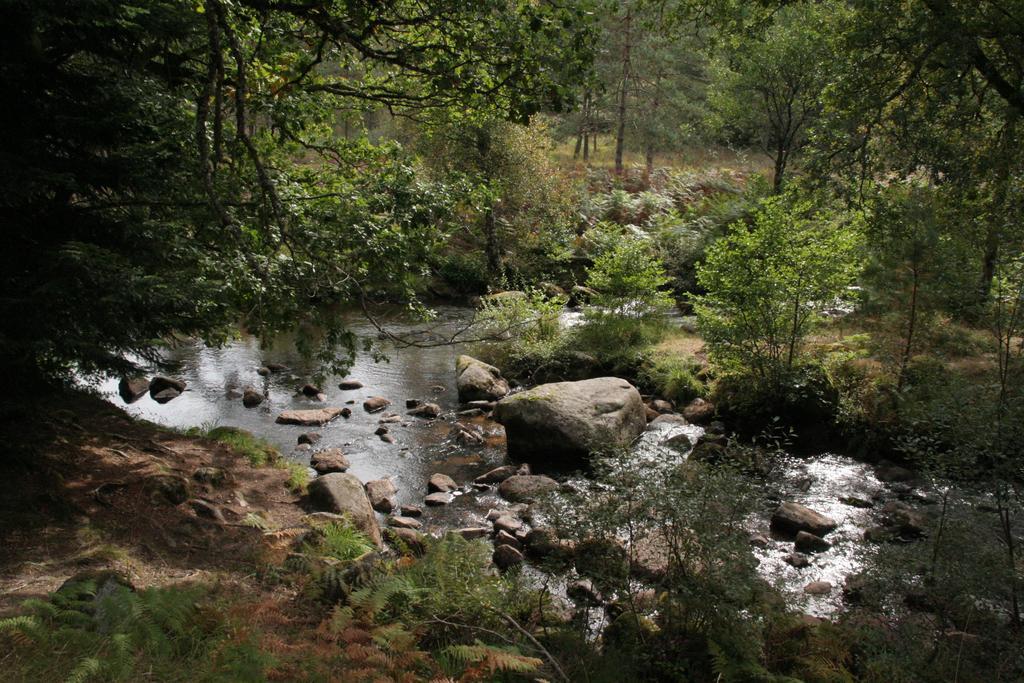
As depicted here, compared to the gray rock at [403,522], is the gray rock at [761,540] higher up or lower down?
higher up

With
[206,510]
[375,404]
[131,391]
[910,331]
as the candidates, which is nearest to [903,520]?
[910,331]

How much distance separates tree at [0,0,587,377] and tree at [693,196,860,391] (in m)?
5.91

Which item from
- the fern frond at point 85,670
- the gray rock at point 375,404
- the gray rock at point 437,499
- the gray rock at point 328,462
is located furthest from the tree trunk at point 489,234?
the fern frond at point 85,670

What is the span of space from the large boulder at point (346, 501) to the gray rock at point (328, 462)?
1714 millimetres

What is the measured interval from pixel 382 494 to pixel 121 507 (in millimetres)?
3444

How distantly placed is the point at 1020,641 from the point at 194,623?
5.94 meters

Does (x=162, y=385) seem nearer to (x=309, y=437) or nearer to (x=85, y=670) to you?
(x=309, y=437)

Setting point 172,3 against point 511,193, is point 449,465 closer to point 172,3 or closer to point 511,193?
point 172,3

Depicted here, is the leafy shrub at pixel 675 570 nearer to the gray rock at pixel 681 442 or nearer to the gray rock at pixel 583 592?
the gray rock at pixel 583 592

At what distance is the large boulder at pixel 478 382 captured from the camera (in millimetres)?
13859

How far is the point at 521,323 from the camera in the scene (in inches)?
349

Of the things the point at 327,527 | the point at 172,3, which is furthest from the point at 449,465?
the point at 172,3

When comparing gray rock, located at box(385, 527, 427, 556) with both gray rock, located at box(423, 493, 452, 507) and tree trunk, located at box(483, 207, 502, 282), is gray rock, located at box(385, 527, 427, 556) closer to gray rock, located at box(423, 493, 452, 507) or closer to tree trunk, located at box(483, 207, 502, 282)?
gray rock, located at box(423, 493, 452, 507)

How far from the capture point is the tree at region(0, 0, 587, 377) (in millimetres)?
5477
